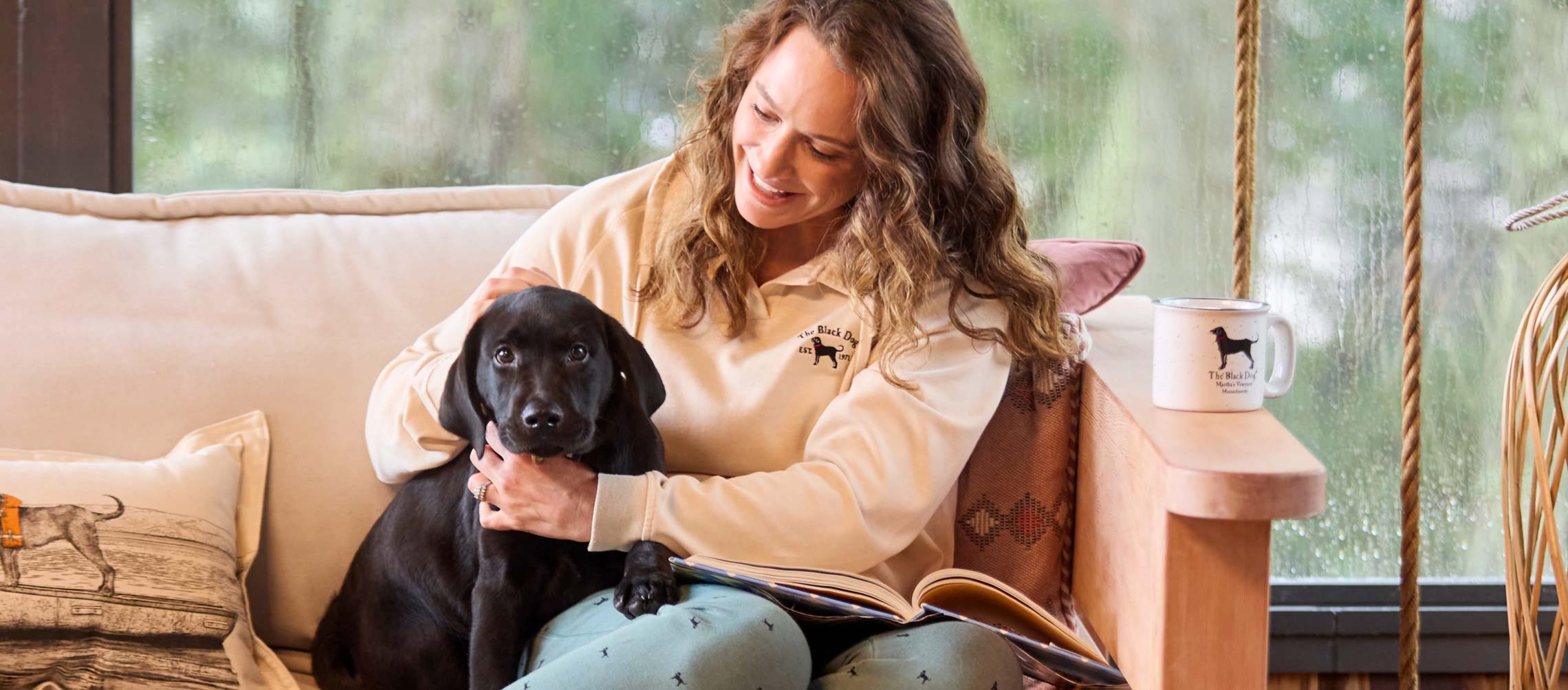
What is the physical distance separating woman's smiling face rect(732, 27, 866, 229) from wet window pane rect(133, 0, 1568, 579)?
0.61 meters

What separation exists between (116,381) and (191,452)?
132mm

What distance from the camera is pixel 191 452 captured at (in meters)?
1.40

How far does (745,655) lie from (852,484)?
27cm

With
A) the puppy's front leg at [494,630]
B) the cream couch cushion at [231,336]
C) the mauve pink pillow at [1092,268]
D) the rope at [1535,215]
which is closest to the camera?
the rope at [1535,215]

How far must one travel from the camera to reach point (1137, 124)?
198 centimetres

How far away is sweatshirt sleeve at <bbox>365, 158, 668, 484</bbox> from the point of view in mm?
1333

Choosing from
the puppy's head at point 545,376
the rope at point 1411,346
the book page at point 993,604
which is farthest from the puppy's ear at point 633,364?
the rope at point 1411,346

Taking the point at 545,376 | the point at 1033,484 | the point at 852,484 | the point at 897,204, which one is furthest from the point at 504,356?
the point at 1033,484

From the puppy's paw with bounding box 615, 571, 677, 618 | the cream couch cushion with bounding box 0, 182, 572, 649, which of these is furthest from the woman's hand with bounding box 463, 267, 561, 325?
the puppy's paw with bounding box 615, 571, 677, 618

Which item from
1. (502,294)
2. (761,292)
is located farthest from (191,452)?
(761,292)

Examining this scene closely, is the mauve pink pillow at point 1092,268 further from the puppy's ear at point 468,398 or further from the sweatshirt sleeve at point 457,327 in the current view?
the puppy's ear at point 468,398

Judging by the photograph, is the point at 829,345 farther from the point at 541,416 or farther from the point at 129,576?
the point at 129,576

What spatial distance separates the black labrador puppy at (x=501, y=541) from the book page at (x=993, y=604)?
26 centimetres

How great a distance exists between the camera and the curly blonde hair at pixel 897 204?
1331 mm
